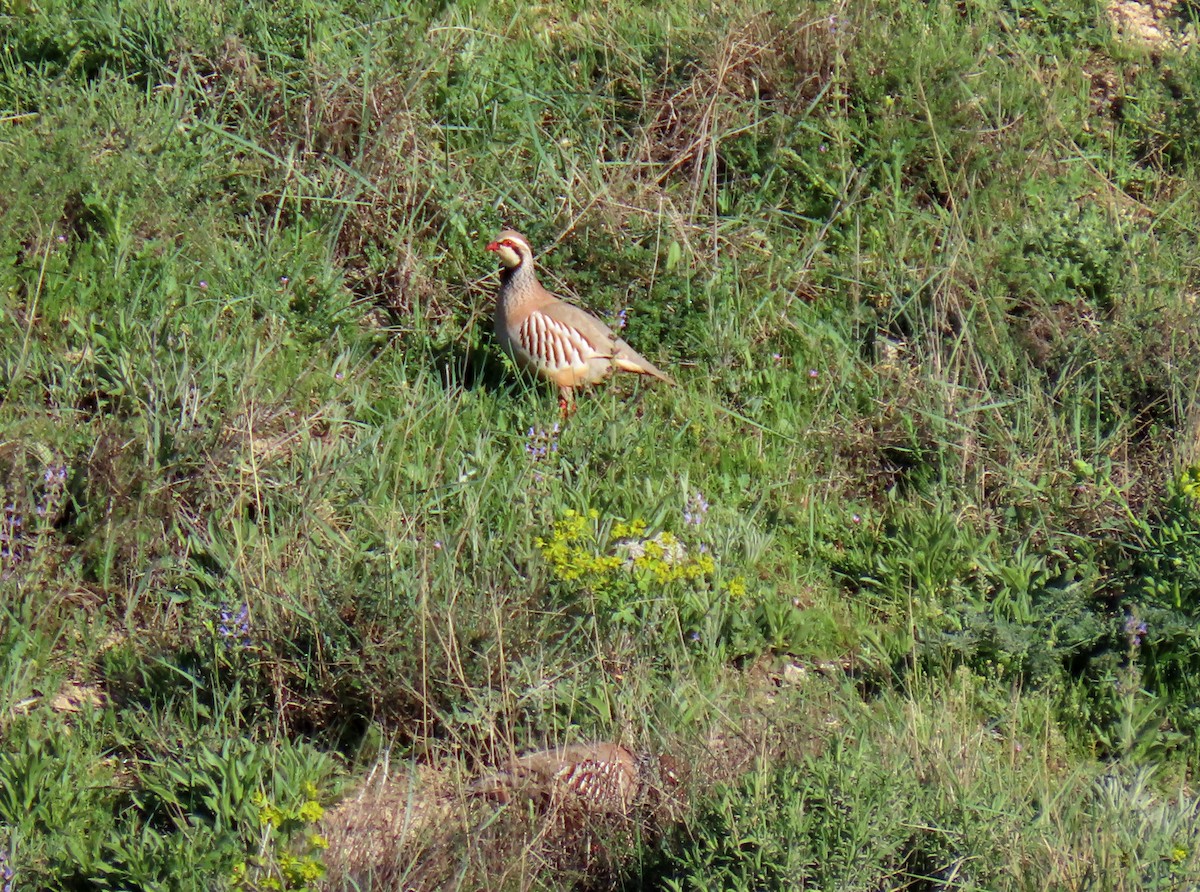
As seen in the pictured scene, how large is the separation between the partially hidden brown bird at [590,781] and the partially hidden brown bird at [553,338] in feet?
7.87

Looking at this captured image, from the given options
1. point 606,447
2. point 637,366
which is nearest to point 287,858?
point 606,447

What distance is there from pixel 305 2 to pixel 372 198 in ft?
3.84

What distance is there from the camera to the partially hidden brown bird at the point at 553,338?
636 centimetres

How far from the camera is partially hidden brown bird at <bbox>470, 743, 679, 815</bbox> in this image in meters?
4.04

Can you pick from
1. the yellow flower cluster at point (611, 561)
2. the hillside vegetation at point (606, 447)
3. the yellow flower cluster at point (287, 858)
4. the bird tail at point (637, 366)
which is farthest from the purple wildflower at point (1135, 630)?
the yellow flower cluster at point (287, 858)

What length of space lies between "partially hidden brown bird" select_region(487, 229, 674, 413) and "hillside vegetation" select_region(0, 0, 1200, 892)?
0.52 feet

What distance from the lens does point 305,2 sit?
23.5ft

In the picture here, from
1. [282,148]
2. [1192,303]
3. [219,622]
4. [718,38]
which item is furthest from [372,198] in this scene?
[1192,303]

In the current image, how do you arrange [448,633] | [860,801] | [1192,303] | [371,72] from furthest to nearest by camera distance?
[371,72] < [1192,303] < [448,633] < [860,801]

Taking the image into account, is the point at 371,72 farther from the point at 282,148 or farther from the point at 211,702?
the point at 211,702

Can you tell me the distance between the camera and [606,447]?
5.97 meters

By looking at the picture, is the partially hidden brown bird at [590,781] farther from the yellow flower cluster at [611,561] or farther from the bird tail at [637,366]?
the bird tail at [637,366]

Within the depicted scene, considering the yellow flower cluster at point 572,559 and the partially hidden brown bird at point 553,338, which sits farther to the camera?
the partially hidden brown bird at point 553,338

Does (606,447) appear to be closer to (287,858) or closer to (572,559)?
(572,559)
